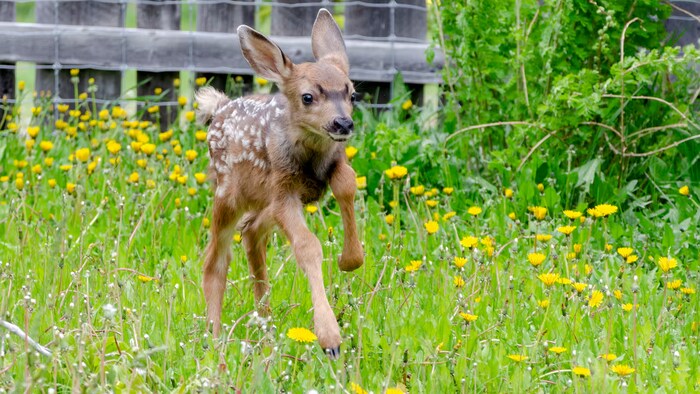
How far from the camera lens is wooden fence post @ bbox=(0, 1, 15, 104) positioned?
26.4 ft

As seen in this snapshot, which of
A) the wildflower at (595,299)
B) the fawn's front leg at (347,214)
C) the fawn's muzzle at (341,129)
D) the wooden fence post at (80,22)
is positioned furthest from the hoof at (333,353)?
the wooden fence post at (80,22)

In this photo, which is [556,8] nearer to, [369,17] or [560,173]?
[560,173]

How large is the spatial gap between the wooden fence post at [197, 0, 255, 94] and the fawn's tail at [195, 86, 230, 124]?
290 centimetres

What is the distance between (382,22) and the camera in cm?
812

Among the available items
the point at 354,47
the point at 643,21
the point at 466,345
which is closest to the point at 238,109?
the point at 466,345

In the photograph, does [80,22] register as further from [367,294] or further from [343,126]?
[343,126]

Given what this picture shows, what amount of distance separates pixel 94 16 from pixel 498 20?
3074mm

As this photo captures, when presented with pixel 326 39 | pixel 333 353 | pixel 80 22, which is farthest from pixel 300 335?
pixel 80 22

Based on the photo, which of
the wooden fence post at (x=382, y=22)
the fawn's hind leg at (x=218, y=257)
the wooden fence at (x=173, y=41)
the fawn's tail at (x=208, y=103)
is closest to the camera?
the fawn's hind leg at (x=218, y=257)

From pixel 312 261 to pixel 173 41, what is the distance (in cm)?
436

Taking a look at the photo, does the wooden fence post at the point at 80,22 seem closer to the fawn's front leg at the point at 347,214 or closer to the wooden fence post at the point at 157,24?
the wooden fence post at the point at 157,24

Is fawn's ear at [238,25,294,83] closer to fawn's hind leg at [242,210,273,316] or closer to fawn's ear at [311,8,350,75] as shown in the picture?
fawn's ear at [311,8,350,75]

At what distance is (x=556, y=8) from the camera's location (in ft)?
19.7

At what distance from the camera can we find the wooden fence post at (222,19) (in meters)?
8.11
